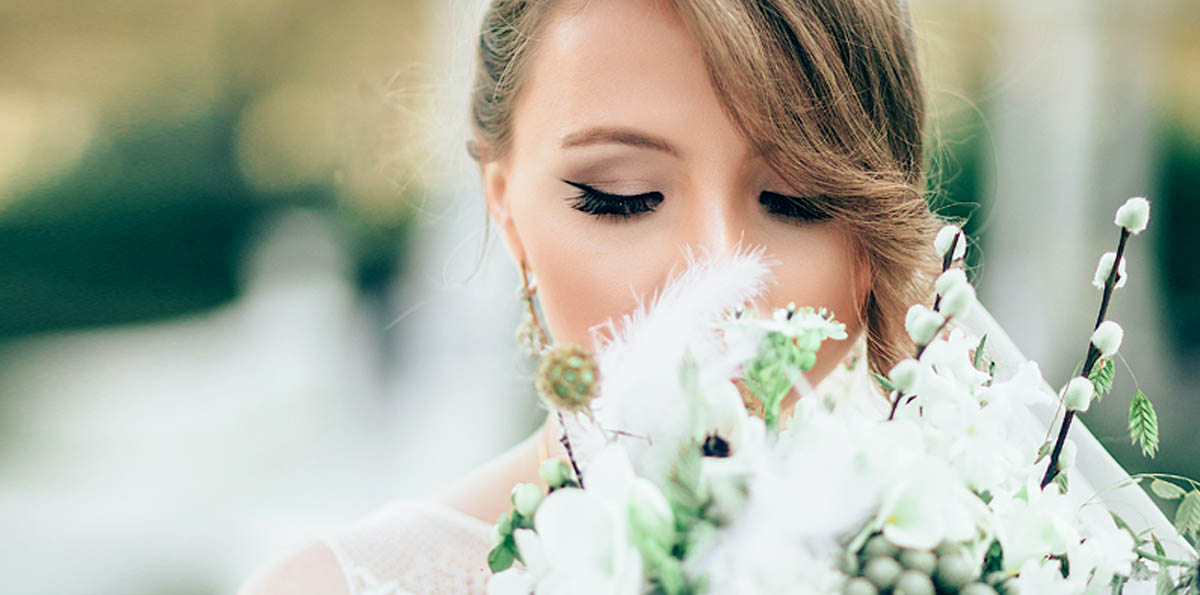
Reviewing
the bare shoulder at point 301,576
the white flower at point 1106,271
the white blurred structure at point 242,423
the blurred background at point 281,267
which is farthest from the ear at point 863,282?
the white blurred structure at point 242,423

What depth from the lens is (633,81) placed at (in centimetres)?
107

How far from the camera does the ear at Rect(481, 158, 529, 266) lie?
1.33 metres

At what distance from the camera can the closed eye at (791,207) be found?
43.3 inches

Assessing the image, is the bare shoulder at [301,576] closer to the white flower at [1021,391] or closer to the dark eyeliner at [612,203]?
the dark eyeliner at [612,203]

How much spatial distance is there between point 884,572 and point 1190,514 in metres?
0.37

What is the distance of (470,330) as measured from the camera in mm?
5109

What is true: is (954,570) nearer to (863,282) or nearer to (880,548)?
(880,548)

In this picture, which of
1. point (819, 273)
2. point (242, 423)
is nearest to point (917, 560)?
point (819, 273)

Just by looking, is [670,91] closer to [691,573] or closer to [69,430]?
[691,573]

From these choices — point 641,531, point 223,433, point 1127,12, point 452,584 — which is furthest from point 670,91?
point 223,433

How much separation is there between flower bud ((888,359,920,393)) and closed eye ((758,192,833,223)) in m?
0.43

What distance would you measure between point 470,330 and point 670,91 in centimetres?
415

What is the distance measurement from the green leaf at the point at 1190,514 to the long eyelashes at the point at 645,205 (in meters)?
0.47

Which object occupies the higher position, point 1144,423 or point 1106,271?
point 1106,271
